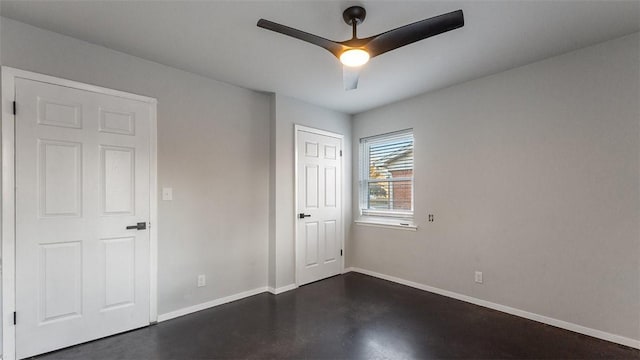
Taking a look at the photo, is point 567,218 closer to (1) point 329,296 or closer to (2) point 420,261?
(2) point 420,261

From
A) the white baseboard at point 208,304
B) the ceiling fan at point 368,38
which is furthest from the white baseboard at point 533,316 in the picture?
the ceiling fan at point 368,38

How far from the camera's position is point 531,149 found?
2875 millimetres

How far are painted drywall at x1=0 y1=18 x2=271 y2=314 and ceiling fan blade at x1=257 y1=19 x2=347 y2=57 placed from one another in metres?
1.64

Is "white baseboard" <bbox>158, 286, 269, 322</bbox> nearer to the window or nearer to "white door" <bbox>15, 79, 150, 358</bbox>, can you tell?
"white door" <bbox>15, 79, 150, 358</bbox>

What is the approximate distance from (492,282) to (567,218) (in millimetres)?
948

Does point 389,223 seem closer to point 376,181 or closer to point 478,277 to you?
point 376,181

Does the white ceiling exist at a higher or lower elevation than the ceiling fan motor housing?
higher

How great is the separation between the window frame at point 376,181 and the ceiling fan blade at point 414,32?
6.89 feet

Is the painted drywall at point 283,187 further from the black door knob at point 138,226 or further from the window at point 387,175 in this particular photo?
the black door knob at point 138,226

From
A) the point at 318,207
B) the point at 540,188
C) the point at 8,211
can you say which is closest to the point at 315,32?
the point at 318,207

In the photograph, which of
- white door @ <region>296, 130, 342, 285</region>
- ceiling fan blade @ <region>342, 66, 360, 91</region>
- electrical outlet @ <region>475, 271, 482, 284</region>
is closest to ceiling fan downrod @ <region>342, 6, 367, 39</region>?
ceiling fan blade @ <region>342, 66, 360, 91</region>

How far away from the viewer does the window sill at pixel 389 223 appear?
388 centimetres

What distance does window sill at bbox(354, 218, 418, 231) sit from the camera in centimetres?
388

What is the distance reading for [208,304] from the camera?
3.19 m
